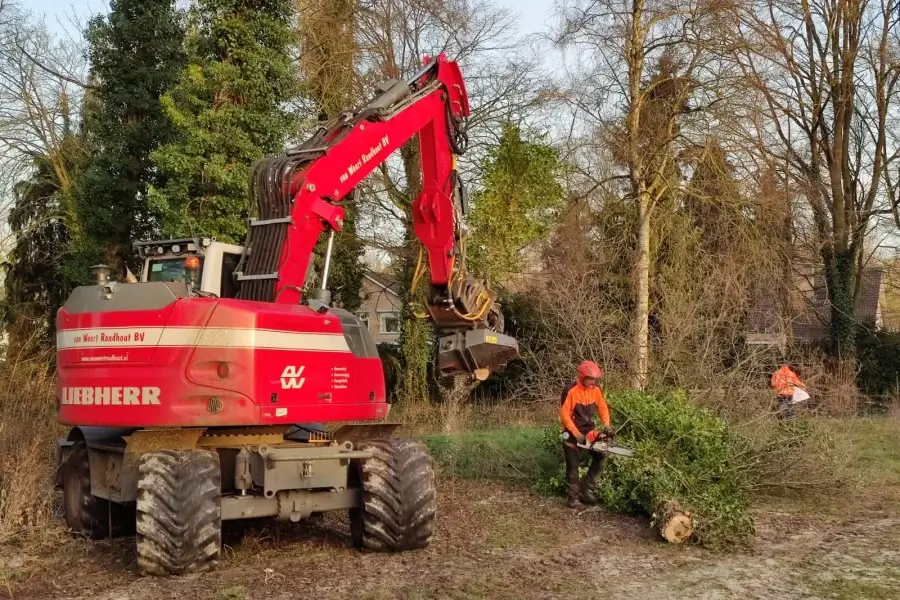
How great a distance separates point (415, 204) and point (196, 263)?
2.58m

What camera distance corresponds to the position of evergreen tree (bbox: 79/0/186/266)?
18.8m

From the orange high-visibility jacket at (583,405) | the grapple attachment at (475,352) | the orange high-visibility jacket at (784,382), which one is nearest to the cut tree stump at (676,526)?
the orange high-visibility jacket at (583,405)

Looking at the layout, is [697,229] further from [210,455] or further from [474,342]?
[210,455]

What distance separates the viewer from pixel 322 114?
21219 mm

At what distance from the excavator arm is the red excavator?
0.06 feet

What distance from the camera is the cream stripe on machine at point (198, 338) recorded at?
638 centimetres

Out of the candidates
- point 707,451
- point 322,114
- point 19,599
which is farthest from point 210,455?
point 322,114

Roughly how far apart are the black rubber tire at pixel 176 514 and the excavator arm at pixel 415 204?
5.04ft

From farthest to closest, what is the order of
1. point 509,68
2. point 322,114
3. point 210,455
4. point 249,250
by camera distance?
point 509,68
point 322,114
point 249,250
point 210,455

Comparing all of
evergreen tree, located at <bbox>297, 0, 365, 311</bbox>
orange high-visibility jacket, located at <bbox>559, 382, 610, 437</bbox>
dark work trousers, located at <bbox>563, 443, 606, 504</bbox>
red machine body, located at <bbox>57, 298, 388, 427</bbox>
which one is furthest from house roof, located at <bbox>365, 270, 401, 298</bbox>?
red machine body, located at <bbox>57, 298, 388, 427</bbox>

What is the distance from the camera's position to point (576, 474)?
927 centimetres

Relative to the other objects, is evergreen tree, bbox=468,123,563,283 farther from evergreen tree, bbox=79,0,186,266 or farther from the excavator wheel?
the excavator wheel

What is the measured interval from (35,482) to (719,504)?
6.26 metres

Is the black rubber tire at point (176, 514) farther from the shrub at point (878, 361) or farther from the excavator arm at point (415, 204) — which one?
the shrub at point (878, 361)
